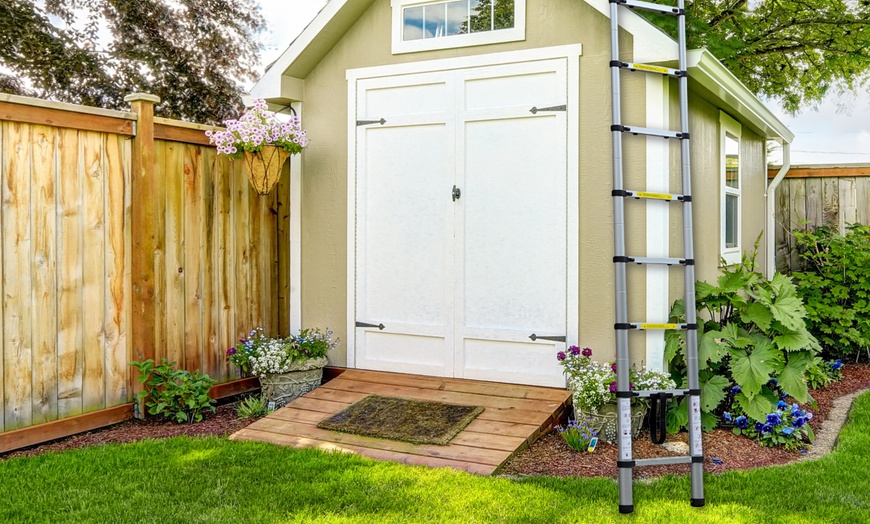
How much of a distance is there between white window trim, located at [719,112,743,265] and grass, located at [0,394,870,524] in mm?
2419

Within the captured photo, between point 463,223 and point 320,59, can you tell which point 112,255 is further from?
point 463,223

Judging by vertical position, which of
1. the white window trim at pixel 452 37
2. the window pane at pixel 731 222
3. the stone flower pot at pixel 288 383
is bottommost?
the stone flower pot at pixel 288 383

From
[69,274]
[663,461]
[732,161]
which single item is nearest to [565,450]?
[663,461]

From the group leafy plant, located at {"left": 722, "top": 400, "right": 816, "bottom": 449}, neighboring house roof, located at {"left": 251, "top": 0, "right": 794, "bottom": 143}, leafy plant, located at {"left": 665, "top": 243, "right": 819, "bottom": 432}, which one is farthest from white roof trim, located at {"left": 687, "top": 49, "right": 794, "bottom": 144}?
leafy plant, located at {"left": 722, "top": 400, "right": 816, "bottom": 449}

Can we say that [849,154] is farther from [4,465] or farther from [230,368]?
[4,465]

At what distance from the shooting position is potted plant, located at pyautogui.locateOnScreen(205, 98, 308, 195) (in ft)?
16.4

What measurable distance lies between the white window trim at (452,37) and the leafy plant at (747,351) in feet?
6.94

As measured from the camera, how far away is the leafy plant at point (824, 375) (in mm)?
5859

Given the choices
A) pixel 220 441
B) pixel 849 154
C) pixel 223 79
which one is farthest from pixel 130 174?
pixel 849 154

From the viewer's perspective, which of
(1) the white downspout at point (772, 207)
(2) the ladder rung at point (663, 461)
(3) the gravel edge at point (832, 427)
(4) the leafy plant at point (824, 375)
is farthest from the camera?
(1) the white downspout at point (772, 207)

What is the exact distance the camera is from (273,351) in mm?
5062

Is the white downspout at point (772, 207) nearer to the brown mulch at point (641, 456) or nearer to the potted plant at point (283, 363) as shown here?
the brown mulch at point (641, 456)

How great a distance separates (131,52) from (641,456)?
31.9ft

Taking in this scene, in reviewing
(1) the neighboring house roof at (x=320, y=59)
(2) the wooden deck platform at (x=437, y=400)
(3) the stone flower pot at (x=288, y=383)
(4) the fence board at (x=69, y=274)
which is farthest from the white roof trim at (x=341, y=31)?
(2) the wooden deck platform at (x=437, y=400)
